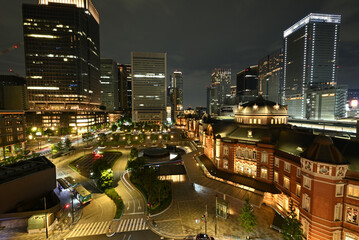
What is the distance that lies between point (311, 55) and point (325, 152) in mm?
184830

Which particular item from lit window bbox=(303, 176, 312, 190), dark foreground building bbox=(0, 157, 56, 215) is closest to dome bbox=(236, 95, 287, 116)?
lit window bbox=(303, 176, 312, 190)

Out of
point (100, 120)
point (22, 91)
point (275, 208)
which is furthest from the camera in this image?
point (100, 120)

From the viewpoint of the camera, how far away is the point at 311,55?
513ft

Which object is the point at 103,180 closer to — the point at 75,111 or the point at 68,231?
the point at 68,231

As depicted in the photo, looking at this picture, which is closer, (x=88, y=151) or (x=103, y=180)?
(x=103, y=180)

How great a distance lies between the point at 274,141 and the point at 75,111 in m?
153

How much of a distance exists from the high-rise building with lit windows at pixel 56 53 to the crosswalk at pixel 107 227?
140 metres

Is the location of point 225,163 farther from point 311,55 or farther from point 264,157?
point 311,55

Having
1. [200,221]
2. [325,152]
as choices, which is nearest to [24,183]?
[200,221]

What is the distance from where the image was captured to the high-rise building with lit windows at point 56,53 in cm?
12938

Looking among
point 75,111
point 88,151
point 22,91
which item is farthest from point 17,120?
point 22,91

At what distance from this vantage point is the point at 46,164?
4272cm

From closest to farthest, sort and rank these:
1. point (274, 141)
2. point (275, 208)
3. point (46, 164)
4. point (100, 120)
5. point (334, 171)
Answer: point (334, 171) → point (275, 208) → point (274, 141) → point (46, 164) → point (100, 120)

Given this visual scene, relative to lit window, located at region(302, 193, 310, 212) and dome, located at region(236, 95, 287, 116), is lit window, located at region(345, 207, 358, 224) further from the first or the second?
dome, located at region(236, 95, 287, 116)
